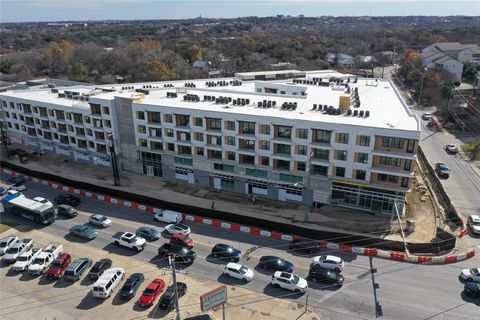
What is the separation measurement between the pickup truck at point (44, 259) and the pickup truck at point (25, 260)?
2.81ft

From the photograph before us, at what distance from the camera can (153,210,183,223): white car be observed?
52656mm

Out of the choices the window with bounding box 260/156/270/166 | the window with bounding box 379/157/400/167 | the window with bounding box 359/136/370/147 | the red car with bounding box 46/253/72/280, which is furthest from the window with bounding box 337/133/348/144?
the red car with bounding box 46/253/72/280

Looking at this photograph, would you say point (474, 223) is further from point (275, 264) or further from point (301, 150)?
point (275, 264)

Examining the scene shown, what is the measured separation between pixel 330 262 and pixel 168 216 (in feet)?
78.2

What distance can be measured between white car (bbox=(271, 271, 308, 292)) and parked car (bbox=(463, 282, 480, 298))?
16801mm

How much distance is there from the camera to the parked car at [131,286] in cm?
3784

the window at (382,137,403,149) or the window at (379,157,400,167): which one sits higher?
the window at (382,137,403,149)

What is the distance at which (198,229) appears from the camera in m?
51.4

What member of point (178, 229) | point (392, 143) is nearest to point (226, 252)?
point (178, 229)

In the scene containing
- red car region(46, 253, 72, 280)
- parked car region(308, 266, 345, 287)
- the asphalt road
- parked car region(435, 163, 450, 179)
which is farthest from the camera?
parked car region(435, 163, 450, 179)

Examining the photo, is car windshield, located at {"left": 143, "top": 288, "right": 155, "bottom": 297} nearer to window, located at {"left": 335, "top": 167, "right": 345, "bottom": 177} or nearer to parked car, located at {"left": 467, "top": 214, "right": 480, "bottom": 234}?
window, located at {"left": 335, "top": 167, "right": 345, "bottom": 177}

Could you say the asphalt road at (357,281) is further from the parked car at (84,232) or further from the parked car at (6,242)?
the parked car at (6,242)

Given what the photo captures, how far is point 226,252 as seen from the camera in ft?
146

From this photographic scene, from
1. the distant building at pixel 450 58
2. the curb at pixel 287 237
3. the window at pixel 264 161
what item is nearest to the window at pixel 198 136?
the window at pixel 264 161
